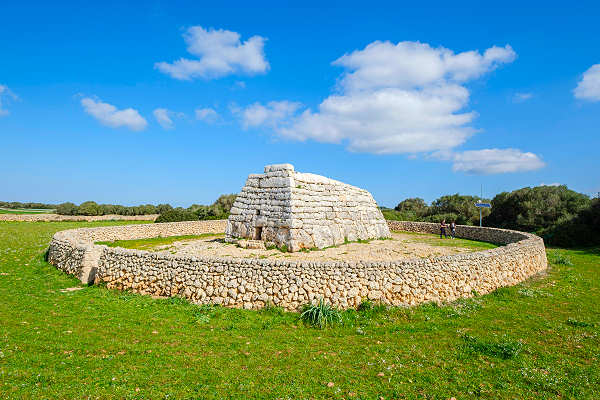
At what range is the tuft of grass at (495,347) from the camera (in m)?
6.10

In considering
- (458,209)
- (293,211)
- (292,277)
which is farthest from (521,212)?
(292,277)

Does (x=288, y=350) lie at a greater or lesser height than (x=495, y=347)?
lesser

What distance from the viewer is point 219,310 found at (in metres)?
8.37

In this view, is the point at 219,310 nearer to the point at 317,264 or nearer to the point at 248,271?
the point at 248,271

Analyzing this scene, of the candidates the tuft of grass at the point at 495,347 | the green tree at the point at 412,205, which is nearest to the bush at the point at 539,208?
the green tree at the point at 412,205

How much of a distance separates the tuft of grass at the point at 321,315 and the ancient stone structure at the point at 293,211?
257 inches

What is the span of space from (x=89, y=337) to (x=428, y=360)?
6939 mm

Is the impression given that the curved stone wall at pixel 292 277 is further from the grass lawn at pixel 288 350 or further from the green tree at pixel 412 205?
the green tree at pixel 412 205

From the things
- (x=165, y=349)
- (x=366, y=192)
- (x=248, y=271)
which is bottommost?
(x=165, y=349)

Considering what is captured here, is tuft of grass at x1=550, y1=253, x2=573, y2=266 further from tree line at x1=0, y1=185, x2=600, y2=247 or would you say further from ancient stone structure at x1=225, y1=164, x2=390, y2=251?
ancient stone structure at x1=225, y1=164, x2=390, y2=251

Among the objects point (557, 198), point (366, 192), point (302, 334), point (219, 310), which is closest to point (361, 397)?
point (302, 334)

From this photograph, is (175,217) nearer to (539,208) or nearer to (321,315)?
(321,315)

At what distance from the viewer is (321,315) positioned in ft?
25.4

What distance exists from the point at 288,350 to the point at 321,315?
158cm
